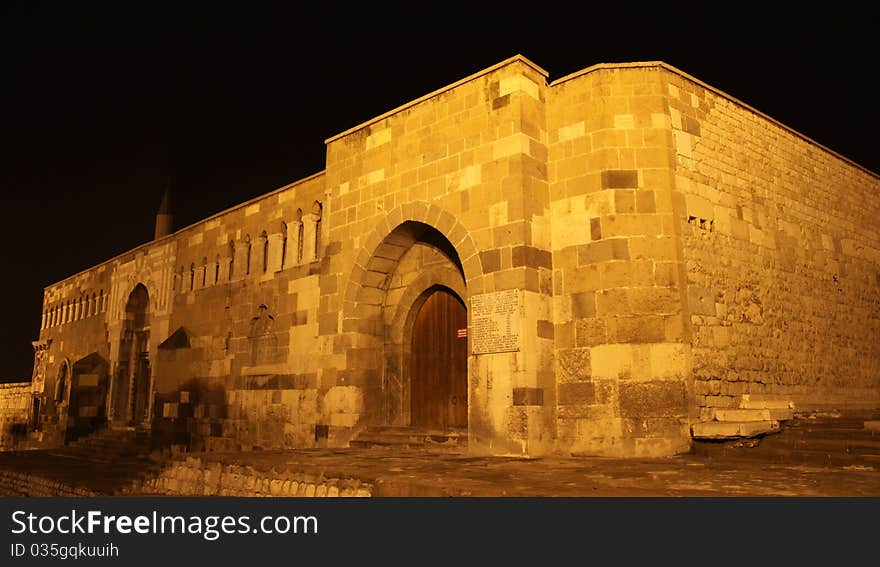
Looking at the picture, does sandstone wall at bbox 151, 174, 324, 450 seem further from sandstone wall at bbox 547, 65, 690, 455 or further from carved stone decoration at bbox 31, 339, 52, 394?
carved stone decoration at bbox 31, 339, 52, 394

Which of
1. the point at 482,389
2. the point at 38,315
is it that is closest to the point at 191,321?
the point at 482,389

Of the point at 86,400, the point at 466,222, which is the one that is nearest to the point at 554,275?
the point at 466,222

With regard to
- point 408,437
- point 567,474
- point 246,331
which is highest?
point 246,331

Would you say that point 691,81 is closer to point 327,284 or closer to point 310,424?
point 327,284

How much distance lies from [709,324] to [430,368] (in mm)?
3857

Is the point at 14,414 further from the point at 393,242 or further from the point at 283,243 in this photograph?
the point at 393,242

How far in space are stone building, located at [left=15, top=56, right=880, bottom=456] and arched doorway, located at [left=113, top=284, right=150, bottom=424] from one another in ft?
16.1


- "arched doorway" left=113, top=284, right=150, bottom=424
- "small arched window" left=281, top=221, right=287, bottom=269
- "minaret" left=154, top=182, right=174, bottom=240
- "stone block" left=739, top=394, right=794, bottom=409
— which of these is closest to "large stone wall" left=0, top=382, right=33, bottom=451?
"minaret" left=154, top=182, right=174, bottom=240

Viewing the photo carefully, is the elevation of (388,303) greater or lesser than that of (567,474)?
greater

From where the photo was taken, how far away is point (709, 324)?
7676mm

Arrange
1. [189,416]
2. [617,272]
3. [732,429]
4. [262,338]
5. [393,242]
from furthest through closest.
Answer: [189,416] → [262,338] → [393,242] → [617,272] → [732,429]

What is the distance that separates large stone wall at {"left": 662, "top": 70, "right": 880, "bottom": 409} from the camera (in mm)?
7828

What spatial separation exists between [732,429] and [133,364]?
48.0 feet

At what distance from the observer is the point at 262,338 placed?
461 inches
